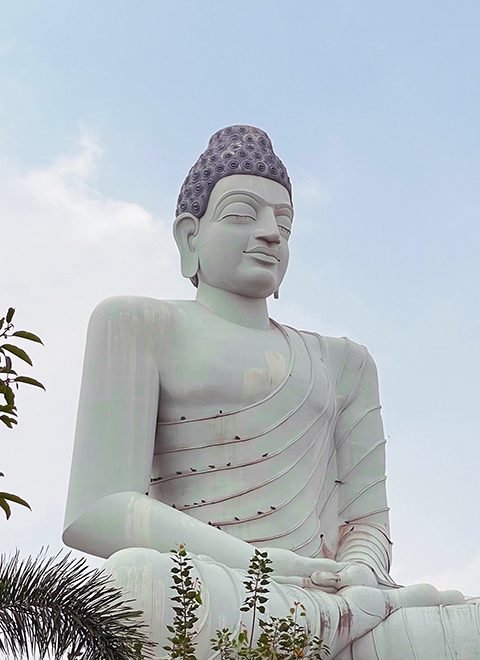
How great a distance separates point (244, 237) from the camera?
904cm

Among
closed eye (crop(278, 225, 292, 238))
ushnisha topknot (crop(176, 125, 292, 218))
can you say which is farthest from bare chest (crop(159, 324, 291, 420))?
ushnisha topknot (crop(176, 125, 292, 218))

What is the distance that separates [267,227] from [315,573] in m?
2.38

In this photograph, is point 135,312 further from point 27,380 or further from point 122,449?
point 27,380

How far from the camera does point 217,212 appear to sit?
9.14 metres

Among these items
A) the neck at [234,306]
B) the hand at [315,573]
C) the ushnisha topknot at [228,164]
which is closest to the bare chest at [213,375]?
the neck at [234,306]

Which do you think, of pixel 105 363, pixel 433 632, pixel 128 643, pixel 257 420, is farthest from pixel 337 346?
pixel 128 643

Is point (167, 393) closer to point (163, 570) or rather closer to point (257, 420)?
point (257, 420)

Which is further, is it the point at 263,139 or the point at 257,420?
the point at 263,139

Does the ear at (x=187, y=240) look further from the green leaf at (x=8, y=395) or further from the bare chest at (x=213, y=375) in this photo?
the green leaf at (x=8, y=395)

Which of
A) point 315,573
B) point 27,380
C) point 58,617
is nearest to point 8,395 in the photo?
point 27,380

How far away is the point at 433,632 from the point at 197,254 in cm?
304

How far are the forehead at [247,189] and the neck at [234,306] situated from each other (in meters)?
0.55

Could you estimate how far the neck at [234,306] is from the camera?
917cm

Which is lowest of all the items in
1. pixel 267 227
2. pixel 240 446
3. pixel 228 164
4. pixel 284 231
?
pixel 240 446
